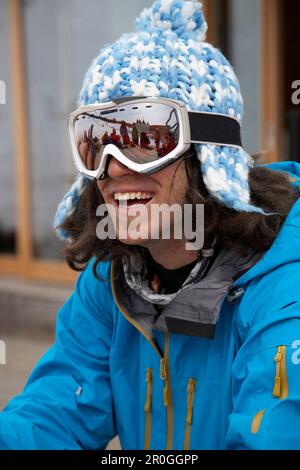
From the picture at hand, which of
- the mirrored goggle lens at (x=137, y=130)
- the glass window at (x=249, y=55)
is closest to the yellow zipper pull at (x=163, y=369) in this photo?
the mirrored goggle lens at (x=137, y=130)

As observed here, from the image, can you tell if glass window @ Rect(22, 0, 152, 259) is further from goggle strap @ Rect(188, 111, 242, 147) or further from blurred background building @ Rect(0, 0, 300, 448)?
goggle strap @ Rect(188, 111, 242, 147)

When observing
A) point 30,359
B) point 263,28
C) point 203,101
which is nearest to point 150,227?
point 203,101

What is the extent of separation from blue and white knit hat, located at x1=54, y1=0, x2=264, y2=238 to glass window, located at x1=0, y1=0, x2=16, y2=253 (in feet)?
13.9

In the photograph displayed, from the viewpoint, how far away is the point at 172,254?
177 centimetres

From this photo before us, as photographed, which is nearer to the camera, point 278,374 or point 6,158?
point 278,374

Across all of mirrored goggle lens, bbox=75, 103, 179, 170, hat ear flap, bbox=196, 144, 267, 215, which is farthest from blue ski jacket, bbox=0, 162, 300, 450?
mirrored goggle lens, bbox=75, 103, 179, 170

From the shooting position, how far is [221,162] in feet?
5.32

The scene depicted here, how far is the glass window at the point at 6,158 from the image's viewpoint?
226 inches

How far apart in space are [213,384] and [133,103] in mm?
800

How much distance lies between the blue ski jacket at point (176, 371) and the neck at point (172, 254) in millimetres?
150

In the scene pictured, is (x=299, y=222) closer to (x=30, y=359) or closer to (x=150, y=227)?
(x=150, y=227)

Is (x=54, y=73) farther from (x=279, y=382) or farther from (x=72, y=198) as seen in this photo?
(x=279, y=382)

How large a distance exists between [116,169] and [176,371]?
607 mm

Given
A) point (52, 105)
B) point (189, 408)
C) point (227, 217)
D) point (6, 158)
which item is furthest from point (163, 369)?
point (6, 158)
